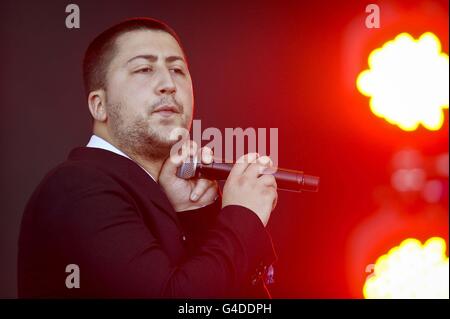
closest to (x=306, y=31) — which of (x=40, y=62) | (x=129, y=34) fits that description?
(x=129, y=34)

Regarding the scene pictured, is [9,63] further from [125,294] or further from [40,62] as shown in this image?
[125,294]

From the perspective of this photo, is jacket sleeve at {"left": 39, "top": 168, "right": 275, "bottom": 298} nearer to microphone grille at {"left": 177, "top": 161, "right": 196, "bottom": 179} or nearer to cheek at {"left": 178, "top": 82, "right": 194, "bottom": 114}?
microphone grille at {"left": 177, "top": 161, "right": 196, "bottom": 179}

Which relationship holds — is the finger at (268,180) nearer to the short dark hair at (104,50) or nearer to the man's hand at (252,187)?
the man's hand at (252,187)

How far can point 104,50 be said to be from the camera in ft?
4.48

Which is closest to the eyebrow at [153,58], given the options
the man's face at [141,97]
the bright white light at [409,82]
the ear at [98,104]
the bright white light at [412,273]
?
the man's face at [141,97]

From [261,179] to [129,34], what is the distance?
19.6 inches

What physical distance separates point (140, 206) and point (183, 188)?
22 cm

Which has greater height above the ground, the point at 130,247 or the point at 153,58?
the point at 153,58

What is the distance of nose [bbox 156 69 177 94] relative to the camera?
4.34 ft

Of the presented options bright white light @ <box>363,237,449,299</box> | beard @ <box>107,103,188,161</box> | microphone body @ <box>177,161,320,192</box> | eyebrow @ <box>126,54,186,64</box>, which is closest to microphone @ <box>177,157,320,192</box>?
microphone body @ <box>177,161,320,192</box>

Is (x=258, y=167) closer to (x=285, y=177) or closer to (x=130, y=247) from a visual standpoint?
(x=285, y=177)

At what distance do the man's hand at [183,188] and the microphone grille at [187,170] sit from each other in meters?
0.02

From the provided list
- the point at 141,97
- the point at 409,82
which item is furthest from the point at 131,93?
the point at 409,82

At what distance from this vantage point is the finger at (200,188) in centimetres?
135
